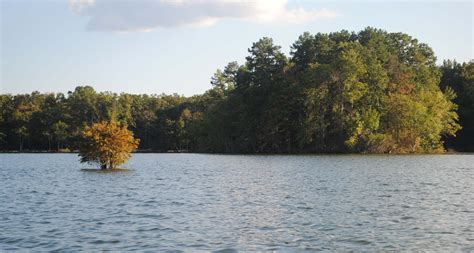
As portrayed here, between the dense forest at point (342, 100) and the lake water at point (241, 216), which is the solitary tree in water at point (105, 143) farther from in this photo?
the dense forest at point (342, 100)

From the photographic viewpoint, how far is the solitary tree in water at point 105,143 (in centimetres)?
4678

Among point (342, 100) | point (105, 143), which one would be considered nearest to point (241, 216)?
point (105, 143)

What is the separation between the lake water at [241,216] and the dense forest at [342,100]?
143 ft

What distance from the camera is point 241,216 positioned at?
72.8 ft

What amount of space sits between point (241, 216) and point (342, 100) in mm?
69283

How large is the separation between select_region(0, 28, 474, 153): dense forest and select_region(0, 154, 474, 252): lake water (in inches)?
1715

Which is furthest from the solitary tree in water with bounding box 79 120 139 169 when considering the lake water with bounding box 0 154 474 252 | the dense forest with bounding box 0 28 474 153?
the dense forest with bounding box 0 28 474 153

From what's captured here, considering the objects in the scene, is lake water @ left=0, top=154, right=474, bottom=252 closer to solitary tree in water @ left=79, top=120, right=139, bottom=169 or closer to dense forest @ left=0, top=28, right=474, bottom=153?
solitary tree in water @ left=79, top=120, right=139, bottom=169

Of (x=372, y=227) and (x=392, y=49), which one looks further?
(x=392, y=49)

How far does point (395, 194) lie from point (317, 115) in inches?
2499

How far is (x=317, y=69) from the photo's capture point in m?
89.7

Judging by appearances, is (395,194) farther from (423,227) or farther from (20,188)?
(20,188)

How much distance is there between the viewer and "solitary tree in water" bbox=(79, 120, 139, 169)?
46.8 meters

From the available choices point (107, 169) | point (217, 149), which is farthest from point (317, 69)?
point (107, 169)
